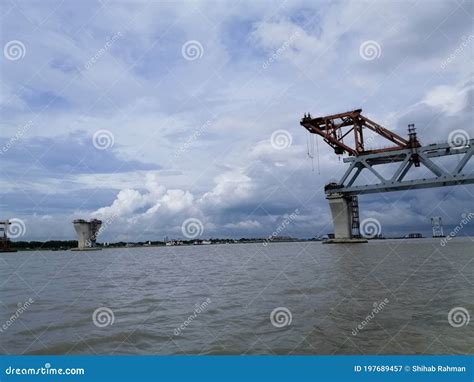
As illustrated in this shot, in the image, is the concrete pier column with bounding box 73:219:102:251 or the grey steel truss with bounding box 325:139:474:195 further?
the concrete pier column with bounding box 73:219:102:251

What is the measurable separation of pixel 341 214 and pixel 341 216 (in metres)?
0.32

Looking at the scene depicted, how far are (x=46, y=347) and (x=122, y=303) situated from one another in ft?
14.6

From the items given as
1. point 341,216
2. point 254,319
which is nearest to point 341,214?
point 341,216

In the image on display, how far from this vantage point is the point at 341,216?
189 feet

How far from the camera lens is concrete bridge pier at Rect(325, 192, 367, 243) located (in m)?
57.4

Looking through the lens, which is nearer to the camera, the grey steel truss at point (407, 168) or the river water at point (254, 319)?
the river water at point (254, 319)

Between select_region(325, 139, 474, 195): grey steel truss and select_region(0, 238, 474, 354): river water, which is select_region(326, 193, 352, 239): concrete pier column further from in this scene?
select_region(0, 238, 474, 354): river water

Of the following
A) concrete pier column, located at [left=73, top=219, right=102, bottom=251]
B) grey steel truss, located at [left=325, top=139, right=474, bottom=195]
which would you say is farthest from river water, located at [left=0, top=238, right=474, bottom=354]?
concrete pier column, located at [left=73, top=219, right=102, bottom=251]

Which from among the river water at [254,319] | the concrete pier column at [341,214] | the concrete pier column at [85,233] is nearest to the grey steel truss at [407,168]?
the concrete pier column at [341,214]

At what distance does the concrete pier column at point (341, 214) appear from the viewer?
5734 centimetres

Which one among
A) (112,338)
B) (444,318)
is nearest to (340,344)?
(444,318)

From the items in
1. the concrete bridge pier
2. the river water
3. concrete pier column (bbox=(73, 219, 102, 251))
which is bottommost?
the river water

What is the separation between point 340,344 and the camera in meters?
7.10

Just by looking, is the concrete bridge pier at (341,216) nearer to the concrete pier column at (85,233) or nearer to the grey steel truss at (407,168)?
the grey steel truss at (407,168)
